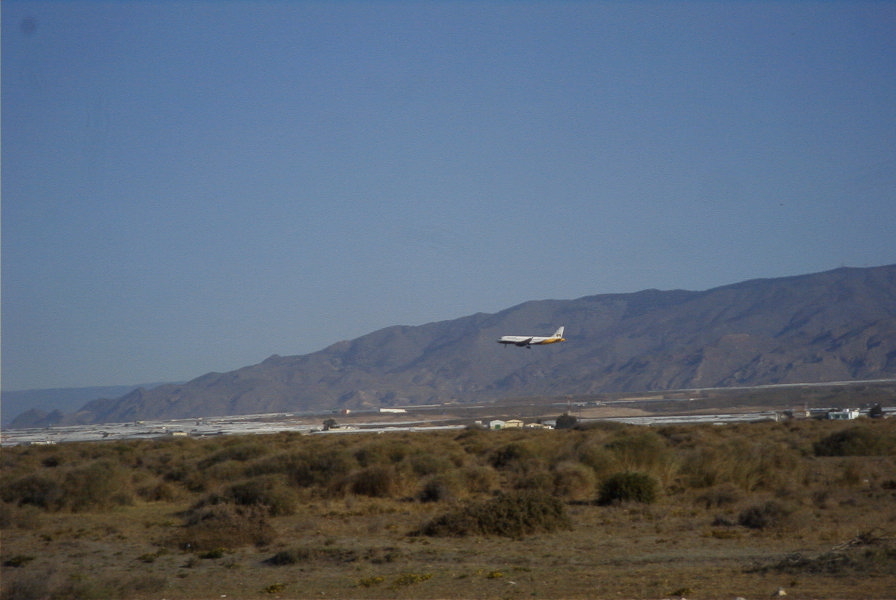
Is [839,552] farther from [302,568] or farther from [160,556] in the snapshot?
[160,556]

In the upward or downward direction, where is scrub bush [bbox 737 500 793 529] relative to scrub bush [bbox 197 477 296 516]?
downward

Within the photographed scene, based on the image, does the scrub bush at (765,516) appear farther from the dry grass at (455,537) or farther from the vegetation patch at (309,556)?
the vegetation patch at (309,556)

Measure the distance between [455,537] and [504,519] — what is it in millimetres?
1173

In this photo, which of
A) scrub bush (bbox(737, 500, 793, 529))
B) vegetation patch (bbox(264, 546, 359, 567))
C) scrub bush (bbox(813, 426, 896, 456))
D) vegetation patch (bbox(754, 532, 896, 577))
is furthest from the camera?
scrub bush (bbox(813, 426, 896, 456))

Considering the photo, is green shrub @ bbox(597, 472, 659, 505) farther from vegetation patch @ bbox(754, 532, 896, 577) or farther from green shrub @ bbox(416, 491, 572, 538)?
vegetation patch @ bbox(754, 532, 896, 577)

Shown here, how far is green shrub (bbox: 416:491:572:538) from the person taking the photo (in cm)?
2164

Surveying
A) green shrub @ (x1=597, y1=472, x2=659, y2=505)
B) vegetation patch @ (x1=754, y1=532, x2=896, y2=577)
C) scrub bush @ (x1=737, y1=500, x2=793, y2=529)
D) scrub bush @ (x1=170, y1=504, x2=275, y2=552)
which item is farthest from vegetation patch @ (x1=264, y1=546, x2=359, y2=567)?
green shrub @ (x1=597, y1=472, x2=659, y2=505)

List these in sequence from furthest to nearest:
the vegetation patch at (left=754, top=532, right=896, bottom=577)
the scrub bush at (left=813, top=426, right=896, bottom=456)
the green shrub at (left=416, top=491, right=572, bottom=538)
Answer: the scrub bush at (left=813, top=426, right=896, bottom=456)
the green shrub at (left=416, top=491, right=572, bottom=538)
the vegetation patch at (left=754, top=532, right=896, bottom=577)

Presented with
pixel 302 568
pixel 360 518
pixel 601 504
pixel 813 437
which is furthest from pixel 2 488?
pixel 813 437

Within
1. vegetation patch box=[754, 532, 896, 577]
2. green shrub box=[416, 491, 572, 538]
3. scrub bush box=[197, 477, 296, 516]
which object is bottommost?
vegetation patch box=[754, 532, 896, 577]

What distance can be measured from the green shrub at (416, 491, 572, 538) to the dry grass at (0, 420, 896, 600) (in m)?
0.14

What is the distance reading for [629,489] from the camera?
26594 mm

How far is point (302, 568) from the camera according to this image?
18562 mm

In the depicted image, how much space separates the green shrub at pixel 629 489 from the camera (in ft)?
86.9
